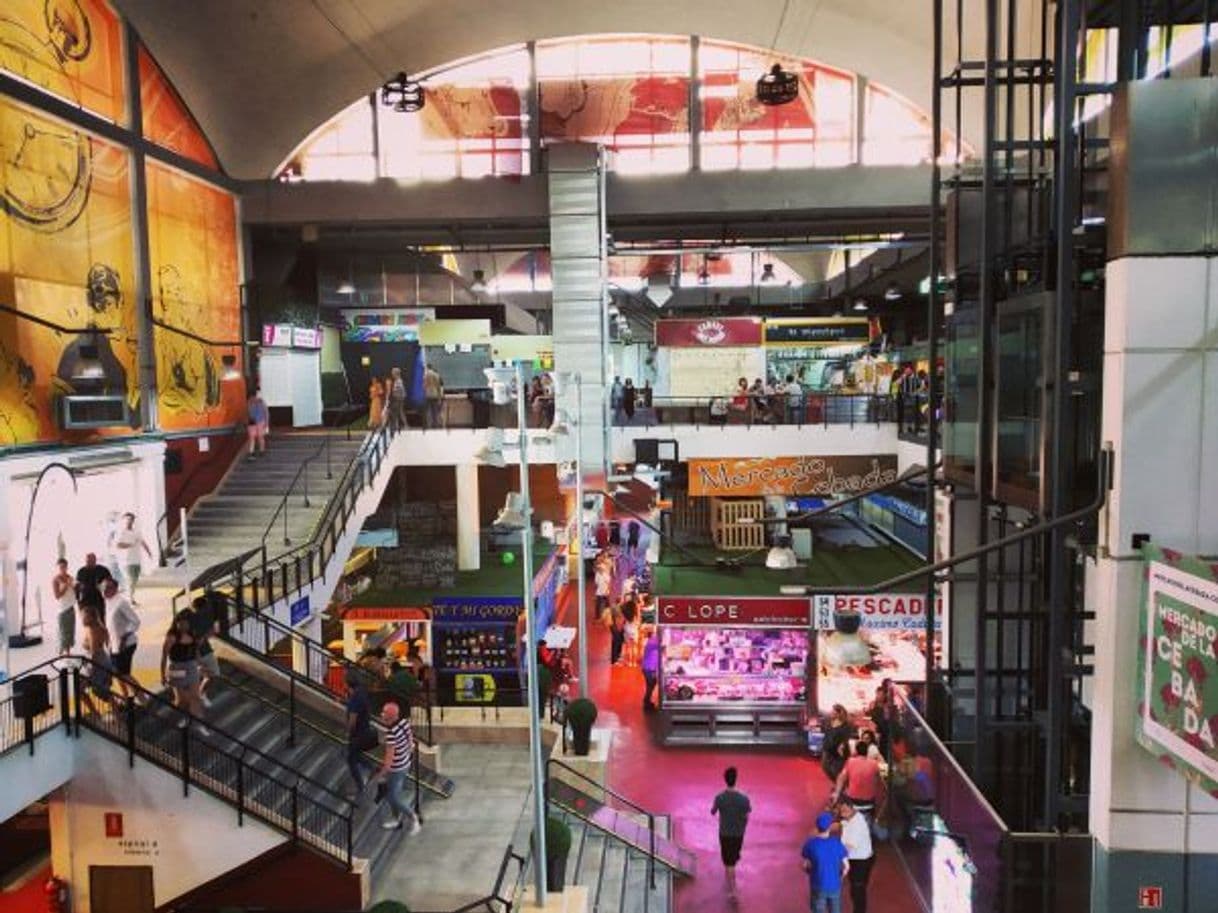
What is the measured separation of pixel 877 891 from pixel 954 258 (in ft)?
25.4

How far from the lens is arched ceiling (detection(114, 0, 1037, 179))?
17859 millimetres

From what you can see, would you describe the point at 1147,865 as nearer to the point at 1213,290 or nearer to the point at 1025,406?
the point at 1025,406

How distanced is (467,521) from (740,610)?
838cm

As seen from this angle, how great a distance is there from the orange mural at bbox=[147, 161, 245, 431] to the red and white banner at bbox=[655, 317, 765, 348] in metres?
9.84

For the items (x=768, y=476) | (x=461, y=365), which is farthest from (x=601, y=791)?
(x=461, y=365)

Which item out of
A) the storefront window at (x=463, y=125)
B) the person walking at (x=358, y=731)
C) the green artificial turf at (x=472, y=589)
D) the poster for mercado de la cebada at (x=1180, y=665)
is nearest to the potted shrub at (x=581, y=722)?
the person walking at (x=358, y=731)

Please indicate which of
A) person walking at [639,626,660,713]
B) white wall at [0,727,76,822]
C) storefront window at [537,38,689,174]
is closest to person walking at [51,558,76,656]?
white wall at [0,727,76,822]

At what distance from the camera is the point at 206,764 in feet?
33.5

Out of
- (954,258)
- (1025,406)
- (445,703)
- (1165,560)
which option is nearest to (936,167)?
(954,258)

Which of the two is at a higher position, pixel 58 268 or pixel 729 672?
pixel 58 268

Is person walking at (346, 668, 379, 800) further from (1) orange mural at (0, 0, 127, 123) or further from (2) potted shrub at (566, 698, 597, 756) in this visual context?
(1) orange mural at (0, 0, 127, 123)

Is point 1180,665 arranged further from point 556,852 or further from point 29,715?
point 29,715

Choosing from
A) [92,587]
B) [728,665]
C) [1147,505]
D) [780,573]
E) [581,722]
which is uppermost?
[1147,505]

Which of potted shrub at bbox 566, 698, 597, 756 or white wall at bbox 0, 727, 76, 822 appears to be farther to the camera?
potted shrub at bbox 566, 698, 597, 756
